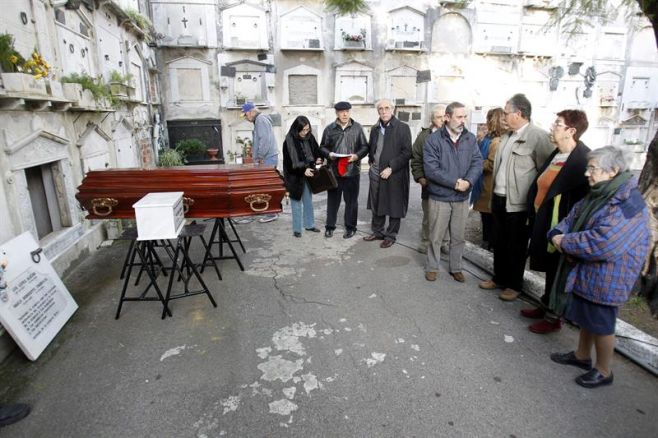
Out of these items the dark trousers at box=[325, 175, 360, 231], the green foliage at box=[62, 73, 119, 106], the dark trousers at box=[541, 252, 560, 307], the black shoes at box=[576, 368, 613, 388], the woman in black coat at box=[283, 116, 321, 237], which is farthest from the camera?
the dark trousers at box=[325, 175, 360, 231]

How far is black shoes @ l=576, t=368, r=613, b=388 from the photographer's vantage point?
2.38 m

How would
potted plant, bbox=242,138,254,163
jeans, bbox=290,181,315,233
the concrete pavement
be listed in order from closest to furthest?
the concrete pavement < jeans, bbox=290,181,315,233 < potted plant, bbox=242,138,254,163

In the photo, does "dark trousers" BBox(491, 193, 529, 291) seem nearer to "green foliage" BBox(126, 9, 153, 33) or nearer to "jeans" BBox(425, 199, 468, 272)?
"jeans" BBox(425, 199, 468, 272)

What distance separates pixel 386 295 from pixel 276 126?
30.5 ft

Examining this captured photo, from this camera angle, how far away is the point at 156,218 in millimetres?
2963

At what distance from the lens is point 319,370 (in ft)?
8.49

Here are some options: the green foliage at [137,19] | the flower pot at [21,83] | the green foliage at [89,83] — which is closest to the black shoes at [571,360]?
the flower pot at [21,83]

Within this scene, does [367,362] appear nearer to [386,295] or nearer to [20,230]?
[386,295]

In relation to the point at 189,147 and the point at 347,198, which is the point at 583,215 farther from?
the point at 189,147

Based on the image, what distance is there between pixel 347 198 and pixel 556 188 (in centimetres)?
279

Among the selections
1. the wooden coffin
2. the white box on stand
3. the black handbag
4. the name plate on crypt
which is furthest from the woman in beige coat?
the name plate on crypt

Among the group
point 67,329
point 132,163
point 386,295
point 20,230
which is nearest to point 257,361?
point 386,295

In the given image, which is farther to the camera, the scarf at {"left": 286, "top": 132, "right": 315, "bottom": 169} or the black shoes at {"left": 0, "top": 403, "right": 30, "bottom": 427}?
the scarf at {"left": 286, "top": 132, "right": 315, "bottom": 169}

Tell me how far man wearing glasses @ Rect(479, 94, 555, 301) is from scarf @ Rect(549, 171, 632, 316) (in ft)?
2.84
